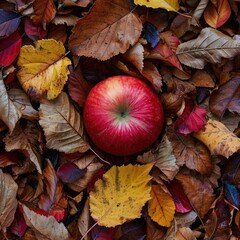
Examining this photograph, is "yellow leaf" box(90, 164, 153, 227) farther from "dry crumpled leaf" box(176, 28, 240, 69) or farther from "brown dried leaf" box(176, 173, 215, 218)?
"dry crumpled leaf" box(176, 28, 240, 69)

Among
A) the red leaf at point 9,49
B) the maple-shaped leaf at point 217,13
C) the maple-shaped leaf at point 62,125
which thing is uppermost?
the maple-shaped leaf at point 217,13

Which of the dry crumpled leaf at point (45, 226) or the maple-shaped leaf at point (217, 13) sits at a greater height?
the maple-shaped leaf at point (217, 13)

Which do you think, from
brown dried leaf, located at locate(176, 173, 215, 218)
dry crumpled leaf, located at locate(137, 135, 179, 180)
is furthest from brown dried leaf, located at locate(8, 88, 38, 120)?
brown dried leaf, located at locate(176, 173, 215, 218)

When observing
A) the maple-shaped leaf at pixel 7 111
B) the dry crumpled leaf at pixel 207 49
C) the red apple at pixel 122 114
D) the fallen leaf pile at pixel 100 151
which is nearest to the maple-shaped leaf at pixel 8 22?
the fallen leaf pile at pixel 100 151

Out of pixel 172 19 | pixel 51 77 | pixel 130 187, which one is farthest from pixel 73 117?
pixel 172 19

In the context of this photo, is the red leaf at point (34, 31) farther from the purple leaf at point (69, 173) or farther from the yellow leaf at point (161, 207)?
the yellow leaf at point (161, 207)

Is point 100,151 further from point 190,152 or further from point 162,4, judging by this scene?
point 162,4
